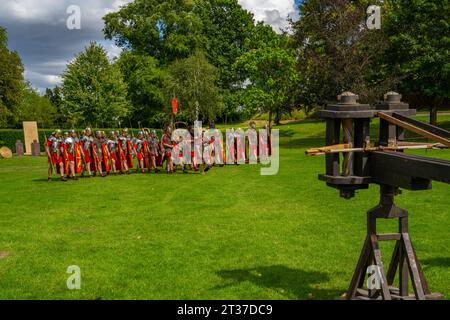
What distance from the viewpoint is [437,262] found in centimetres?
787

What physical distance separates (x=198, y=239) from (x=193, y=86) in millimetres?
37335

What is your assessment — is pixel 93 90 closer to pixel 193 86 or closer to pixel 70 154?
pixel 193 86

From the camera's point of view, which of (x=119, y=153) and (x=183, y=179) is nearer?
(x=183, y=179)

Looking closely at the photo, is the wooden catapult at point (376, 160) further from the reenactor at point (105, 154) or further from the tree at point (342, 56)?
the tree at point (342, 56)

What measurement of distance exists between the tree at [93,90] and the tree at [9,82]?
13.6 ft

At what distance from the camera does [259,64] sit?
1623 inches

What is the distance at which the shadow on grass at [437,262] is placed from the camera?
25.4 ft

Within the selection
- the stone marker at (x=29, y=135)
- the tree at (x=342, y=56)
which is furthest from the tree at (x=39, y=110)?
the tree at (x=342, y=56)

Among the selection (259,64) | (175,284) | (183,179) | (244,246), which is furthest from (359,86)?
(175,284)

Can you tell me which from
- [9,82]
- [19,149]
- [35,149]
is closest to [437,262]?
[35,149]

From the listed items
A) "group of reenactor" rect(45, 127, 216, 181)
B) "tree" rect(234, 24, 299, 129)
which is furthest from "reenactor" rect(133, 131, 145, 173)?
"tree" rect(234, 24, 299, 129)

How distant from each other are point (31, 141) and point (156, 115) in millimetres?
18046

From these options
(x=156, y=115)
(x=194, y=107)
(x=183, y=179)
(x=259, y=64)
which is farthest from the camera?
(x=156, y=115)
